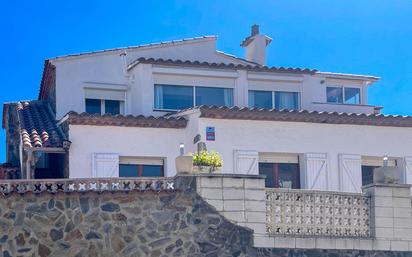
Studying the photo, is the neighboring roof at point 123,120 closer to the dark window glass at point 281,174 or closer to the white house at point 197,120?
the white house at point 197,120

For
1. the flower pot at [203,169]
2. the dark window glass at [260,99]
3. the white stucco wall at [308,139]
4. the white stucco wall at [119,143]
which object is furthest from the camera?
the dark window glass at [260,99]

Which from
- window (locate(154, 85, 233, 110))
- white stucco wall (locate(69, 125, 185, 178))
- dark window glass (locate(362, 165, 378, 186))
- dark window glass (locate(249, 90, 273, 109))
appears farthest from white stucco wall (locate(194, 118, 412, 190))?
dark window glass (locate(249, 90, 273, 109))

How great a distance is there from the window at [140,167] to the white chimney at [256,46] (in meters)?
9.03

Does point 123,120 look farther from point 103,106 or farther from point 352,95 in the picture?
point 352,95

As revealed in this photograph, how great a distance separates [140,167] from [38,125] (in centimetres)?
408

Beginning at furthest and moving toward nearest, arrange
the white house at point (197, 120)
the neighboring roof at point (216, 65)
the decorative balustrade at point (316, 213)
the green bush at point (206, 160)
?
1. the neighboring roof at point (216, 65)
2. the white house at point (197, 120)
3. the decorative balustrade at point (316, 213)
4. the green bush at point (206, 160)

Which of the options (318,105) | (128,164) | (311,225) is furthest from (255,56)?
(311,225)

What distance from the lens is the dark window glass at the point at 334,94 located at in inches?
1353

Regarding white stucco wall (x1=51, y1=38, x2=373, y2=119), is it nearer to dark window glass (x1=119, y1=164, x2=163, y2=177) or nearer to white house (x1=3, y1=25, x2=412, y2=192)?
white house (x1=3, y1=25, x2=412, y2=192)

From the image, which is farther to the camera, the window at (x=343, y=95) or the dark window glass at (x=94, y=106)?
the window at (x=343, y=95)

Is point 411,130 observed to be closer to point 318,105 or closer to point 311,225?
point 318,105

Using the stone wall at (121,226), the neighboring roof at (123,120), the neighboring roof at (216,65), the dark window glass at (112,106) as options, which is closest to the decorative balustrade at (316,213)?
the stone wall at (121,226)

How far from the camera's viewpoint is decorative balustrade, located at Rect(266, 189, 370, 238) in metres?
23.4

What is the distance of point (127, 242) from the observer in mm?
22156
